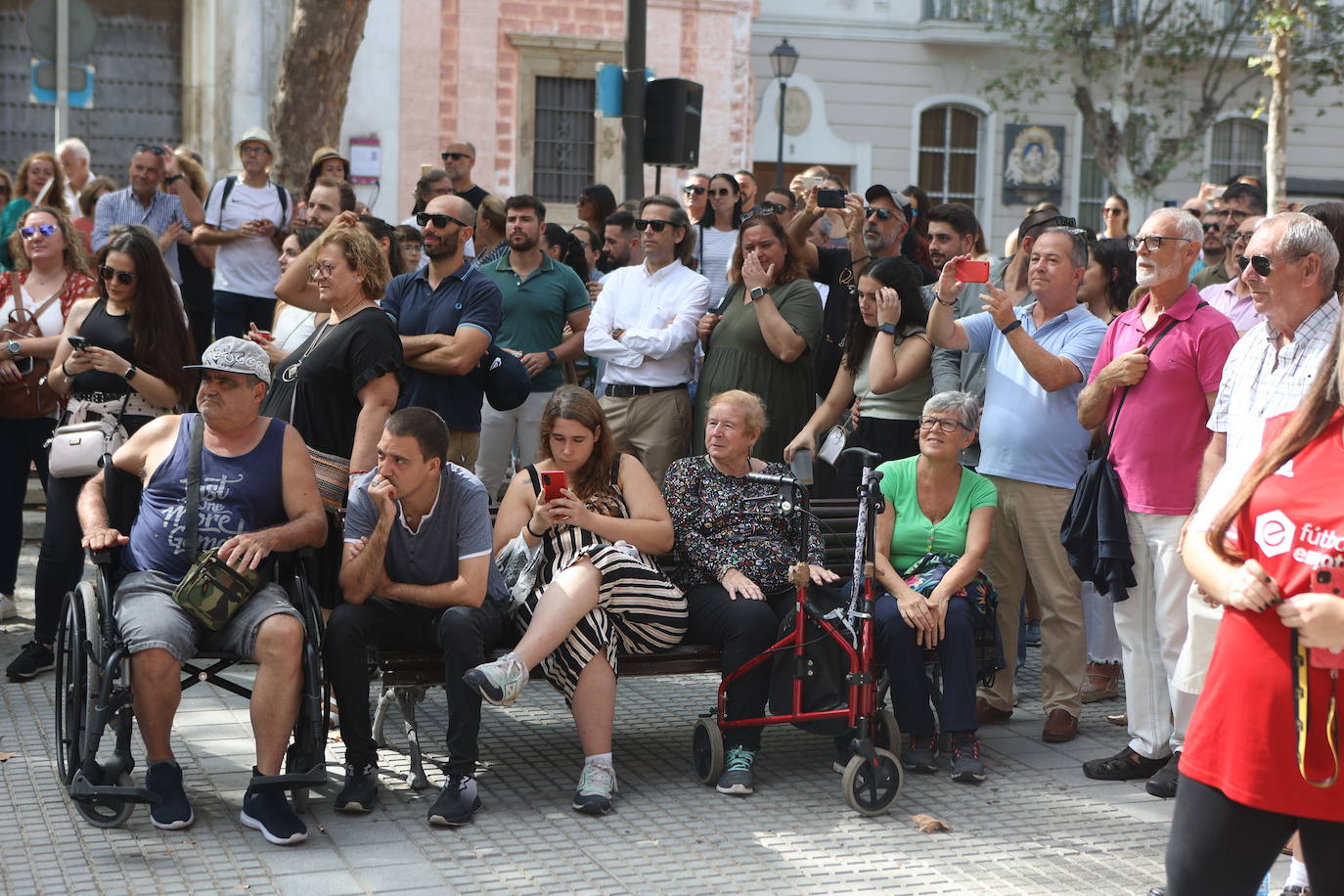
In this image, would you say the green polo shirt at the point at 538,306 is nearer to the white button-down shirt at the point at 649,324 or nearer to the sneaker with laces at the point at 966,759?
the white button-down shirt at the point at 649,324

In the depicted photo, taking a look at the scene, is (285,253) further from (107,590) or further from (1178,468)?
(1178,468)

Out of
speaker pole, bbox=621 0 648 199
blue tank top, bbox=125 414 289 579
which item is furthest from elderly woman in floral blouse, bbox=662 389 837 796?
speaker pole, bbox=621 0 648 199

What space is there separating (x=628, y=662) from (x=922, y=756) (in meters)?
1.14

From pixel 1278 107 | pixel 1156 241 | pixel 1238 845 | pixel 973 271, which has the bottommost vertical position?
pixel 1238 845

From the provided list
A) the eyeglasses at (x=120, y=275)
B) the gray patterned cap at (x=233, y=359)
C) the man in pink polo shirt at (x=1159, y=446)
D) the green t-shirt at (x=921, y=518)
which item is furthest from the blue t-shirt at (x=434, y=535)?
the man in pink polo shirt at (x=1159, y=446)

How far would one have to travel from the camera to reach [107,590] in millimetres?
5309

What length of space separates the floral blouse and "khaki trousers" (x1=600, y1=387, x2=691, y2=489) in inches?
66.5

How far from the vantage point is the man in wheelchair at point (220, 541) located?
5062mm

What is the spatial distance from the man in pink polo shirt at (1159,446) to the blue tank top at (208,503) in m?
2.99

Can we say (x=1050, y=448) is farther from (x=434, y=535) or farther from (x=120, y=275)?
(x=120, y=275)

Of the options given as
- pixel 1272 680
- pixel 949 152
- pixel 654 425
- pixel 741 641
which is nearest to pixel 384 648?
pixel 741 641

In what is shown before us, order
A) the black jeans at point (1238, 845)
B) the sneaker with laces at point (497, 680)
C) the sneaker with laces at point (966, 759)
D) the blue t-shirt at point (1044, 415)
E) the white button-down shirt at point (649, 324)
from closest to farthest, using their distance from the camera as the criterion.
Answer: the black jeans at point (1238, 845) < the sneaker with laces at point (497, 680) < the sneaker with laces at point (966, 759) < the blue t-shirt at point (1044, 415) < the white button-down shirt at point (649, 324)

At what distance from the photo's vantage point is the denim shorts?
5.06 metres

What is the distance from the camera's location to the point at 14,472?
301 inches
